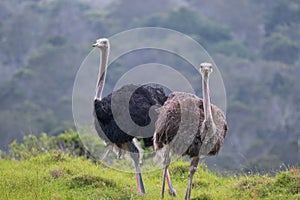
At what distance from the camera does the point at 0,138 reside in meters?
29.6

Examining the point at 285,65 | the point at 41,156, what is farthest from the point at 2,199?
the point at 285,65

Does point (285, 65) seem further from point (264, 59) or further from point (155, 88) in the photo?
point (155, 88)

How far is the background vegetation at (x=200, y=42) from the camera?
31.9 meters

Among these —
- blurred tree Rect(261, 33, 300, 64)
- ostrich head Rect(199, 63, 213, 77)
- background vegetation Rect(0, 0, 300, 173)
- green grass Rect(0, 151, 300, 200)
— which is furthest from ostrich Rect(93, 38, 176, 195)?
blurred tree Rect(261, 33, 300, 64)

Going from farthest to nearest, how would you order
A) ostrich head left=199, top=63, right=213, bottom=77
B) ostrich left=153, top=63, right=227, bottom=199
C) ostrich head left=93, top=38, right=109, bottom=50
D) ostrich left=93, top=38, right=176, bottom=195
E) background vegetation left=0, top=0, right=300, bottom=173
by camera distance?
background vegetation left=0, top=0, right=300, bottom=173, ostrich head left=93, top=38, right=109, bottom=50, ostrich left=93, top=38, right=176, bottom=195, ostrich left=153, top=63, right=227, bottom=199, ostrich head left=199, top=63, right=213, bottom=77

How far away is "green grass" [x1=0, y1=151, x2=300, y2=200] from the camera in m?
A: 7.55

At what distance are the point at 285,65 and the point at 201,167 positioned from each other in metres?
28.4

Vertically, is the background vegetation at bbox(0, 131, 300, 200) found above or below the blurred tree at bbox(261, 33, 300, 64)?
below

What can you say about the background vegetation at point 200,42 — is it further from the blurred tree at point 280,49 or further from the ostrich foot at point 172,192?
the ostrich foot at point 172,192

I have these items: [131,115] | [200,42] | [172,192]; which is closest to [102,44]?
[131,115]

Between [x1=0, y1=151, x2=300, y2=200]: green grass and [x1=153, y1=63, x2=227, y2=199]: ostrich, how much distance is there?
2.29 ft

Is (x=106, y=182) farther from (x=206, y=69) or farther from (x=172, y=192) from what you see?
(x=206, y=69)

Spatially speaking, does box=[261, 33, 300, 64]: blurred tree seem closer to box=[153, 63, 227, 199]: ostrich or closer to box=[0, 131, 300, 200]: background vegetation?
box=[0, 131, 300, 200]: background vegetation

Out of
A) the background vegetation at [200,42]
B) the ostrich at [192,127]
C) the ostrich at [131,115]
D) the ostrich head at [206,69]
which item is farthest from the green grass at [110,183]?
the background vegetation at [200,42]
